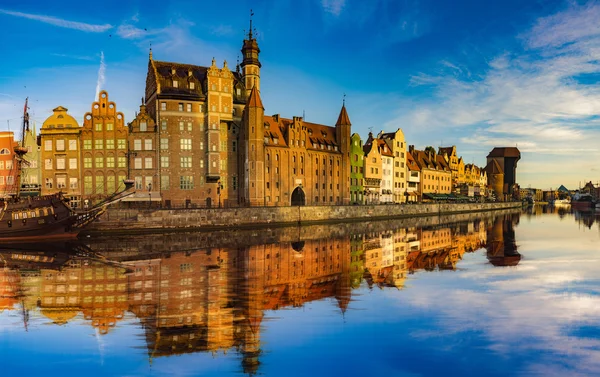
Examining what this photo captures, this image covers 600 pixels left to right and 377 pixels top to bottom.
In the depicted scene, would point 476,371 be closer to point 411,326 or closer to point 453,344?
point 453,344

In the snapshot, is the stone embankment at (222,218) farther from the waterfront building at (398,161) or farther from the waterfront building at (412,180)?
the waterfront building at (412,180)

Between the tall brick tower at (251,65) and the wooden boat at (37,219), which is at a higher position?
Answer: the tall brick tower at (251,65)

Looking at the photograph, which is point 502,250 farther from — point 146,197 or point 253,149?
point 146,197

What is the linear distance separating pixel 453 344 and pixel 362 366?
13.0 ft

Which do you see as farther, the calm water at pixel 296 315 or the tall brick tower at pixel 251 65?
the tall brick tower at pixel 251 65

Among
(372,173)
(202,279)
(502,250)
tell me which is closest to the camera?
(202,279)

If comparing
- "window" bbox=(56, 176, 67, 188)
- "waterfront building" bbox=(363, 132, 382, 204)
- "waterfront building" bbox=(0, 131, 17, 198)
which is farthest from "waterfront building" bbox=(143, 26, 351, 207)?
"waterfront building" bbox=(363, 132, 382, 204)

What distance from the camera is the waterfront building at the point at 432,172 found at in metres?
130

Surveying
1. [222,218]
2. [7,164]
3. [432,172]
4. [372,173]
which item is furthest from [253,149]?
[432,172]

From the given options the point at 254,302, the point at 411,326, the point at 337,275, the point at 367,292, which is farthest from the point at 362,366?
the point at 337,275

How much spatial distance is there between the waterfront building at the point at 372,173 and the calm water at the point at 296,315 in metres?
65.8

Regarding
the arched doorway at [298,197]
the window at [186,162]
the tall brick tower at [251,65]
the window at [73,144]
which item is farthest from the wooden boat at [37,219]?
the arched doorway at [298,197]

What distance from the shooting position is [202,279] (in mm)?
27047

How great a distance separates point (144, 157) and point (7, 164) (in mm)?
26403
